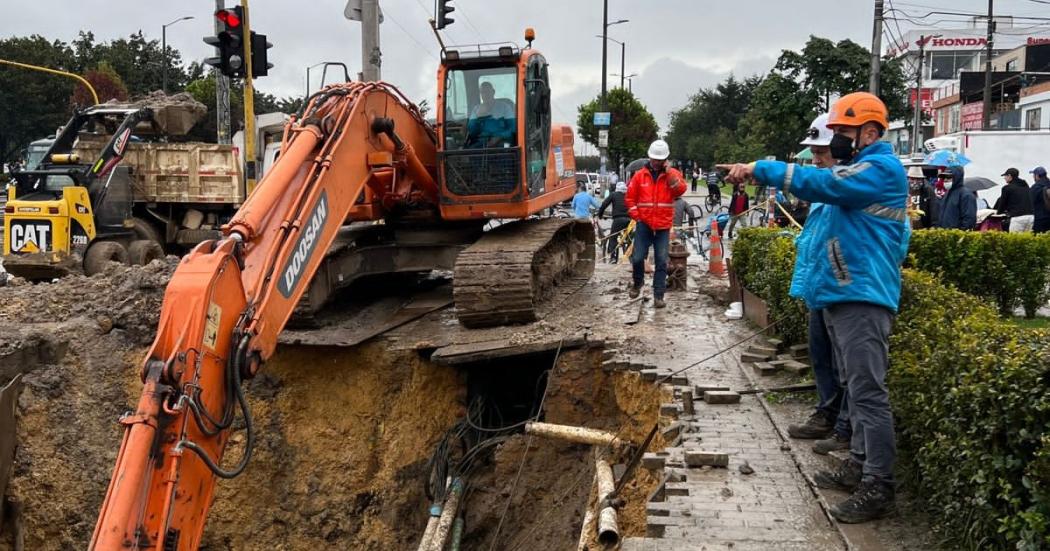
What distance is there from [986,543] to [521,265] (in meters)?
5.22

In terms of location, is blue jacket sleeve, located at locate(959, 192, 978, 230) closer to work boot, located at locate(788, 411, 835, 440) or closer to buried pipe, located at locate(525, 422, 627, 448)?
buried pipe, located at locate(525, 422, 627, 448)

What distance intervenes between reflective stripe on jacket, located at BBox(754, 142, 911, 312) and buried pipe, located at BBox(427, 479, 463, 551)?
4108mm

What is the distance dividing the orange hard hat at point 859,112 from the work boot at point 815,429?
1.91 m

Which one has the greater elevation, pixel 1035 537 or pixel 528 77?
pixel 528 77

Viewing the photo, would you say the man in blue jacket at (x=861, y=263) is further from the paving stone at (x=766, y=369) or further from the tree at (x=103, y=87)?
the tree at (x=103, y=87)

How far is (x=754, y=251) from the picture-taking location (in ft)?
30.6

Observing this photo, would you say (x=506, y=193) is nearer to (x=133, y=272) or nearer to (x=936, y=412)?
(x=133, y=272)

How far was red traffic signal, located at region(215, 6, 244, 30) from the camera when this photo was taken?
11656mm

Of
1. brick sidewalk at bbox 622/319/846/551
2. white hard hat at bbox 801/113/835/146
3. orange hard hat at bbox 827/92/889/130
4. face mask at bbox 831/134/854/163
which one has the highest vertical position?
orange hard hat at bbox 827/92/889/130

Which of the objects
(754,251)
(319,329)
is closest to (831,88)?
(754,251)

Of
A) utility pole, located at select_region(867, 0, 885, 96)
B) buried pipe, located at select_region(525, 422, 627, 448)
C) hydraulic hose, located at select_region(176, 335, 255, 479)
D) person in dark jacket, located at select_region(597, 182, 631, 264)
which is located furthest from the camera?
utility pole, located at select_region(867, 0, 885, 96)

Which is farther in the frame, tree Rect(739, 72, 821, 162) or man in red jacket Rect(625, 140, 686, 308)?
tree Rect(739, 72, 821, 162)

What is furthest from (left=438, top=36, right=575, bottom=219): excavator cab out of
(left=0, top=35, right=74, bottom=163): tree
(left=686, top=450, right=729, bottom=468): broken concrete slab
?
(left=0, top=35, right=74, bottom=163): tree

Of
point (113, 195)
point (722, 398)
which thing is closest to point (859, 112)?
point (722, 398)
